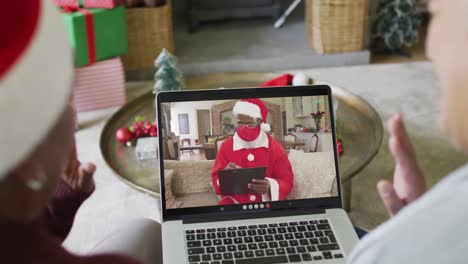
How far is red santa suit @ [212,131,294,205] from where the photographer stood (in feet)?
4.04

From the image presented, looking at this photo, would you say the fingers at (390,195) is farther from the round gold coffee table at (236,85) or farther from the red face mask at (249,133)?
the round gold coffee table at (236,85)

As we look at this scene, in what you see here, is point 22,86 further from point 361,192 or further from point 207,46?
point 207,46

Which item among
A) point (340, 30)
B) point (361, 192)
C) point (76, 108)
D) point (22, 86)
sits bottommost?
point (361, 192)

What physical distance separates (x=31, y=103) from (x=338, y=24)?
2893mm

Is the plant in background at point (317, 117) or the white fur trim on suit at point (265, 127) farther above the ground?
the plant in background at point (317, 117)

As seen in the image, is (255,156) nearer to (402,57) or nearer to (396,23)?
(396,23)

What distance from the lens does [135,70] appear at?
3291 mm

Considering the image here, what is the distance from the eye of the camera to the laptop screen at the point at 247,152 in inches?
48.4

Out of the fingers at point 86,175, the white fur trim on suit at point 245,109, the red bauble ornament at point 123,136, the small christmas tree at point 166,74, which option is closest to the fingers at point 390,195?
the white fur trim on suit at point 245,109

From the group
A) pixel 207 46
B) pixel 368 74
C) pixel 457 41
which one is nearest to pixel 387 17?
pixel 368 74

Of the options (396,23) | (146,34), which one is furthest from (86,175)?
(396,23)

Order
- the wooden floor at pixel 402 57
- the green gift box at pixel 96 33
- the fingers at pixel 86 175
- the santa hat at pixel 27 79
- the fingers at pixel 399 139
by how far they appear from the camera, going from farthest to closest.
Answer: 1. the wooden floor at pixel 402 57
2. the green gift box at pixel 96 33
3. the fingers at pixel 86 175
4. the fingers at pixel 399 139
5. the santa hat at pixel 27 79

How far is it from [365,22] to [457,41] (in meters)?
2.81

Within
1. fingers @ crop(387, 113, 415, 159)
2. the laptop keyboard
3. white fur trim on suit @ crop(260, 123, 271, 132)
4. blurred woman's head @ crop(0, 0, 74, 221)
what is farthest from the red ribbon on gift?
blurred woman's head @ crop(0, 0, 74, 221)
